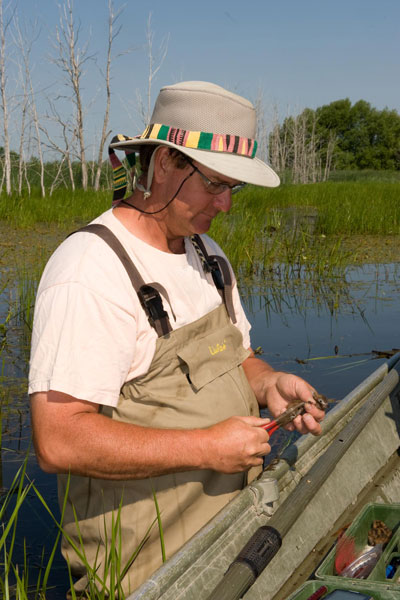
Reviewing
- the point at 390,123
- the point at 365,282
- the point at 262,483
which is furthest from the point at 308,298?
the point at 390,123

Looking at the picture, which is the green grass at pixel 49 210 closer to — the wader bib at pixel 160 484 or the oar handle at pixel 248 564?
the wader bib at pixel 160 484

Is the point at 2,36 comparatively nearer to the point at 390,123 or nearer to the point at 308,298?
the point at 308,298

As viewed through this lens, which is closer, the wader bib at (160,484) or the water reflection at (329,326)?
the wader bib at (160,484)

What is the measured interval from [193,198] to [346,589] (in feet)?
3.99

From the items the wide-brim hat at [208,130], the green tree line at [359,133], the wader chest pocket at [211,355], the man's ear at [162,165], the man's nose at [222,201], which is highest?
the green tree line at [359,133]

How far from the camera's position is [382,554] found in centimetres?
229

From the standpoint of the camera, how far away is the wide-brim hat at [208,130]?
212cm

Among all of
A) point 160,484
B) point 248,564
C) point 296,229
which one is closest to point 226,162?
point 160,484

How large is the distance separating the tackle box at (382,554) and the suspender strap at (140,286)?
89 centimetres

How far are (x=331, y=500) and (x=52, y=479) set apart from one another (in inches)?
69.3

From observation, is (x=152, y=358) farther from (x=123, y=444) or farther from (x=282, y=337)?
(x=282, y=337)

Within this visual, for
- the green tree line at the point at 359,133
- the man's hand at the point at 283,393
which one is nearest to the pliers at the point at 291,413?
the man's hand at the point at 283,393

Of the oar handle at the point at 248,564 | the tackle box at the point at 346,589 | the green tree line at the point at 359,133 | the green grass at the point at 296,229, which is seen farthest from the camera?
the green tree line at the point at 359,133

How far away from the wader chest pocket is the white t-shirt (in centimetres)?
15
